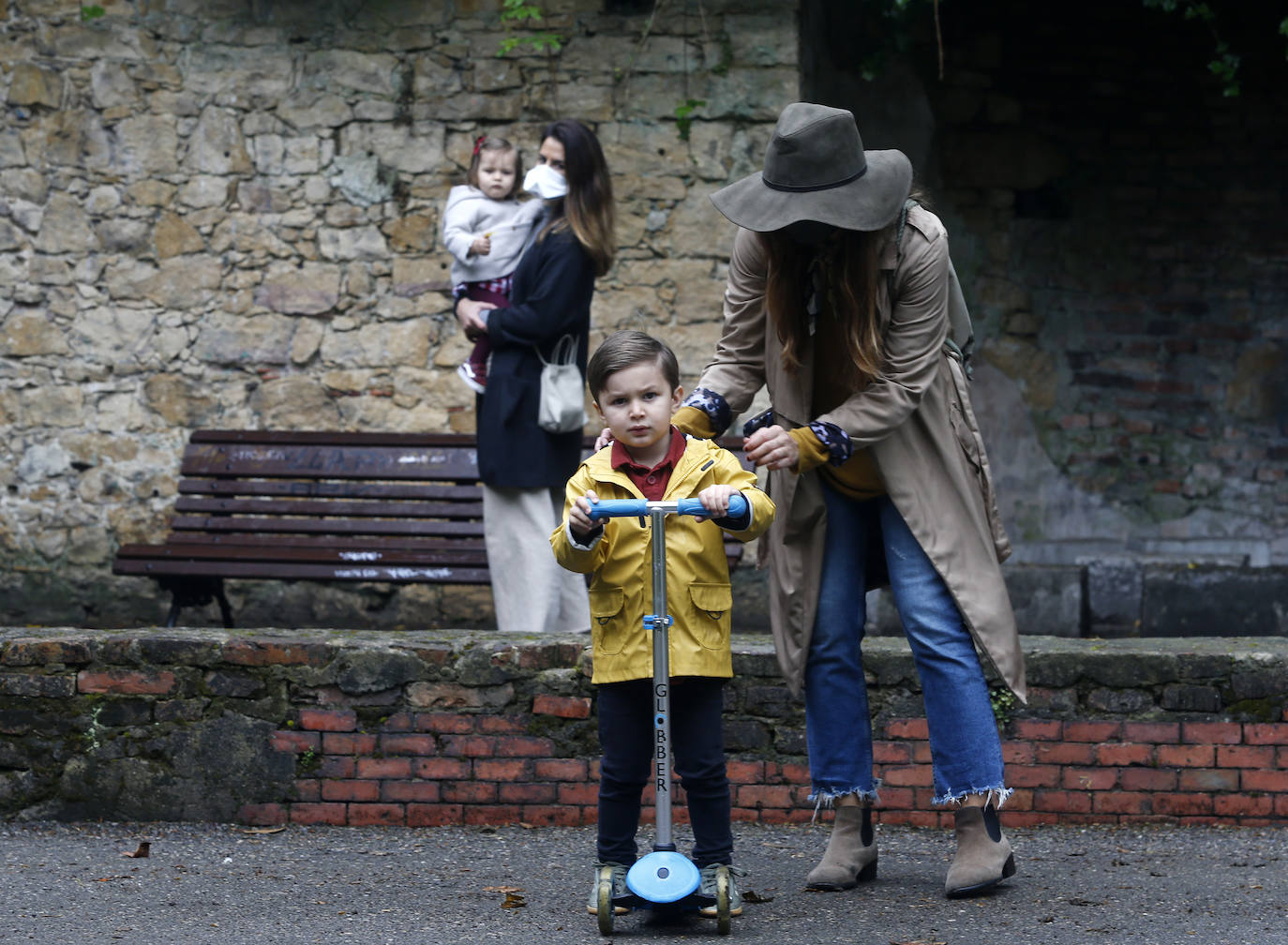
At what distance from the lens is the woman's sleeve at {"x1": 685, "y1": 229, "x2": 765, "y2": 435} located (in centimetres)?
333

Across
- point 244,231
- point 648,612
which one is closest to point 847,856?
point 648,612

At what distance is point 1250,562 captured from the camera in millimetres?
7629

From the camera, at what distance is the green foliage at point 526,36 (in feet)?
21.2

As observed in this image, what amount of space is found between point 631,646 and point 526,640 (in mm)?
1037

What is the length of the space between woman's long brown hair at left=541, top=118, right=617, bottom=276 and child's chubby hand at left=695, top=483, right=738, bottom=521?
2.01 metres

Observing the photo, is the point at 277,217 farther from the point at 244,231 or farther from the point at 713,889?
the point at 713,889

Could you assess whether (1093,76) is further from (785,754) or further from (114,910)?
(114,910)

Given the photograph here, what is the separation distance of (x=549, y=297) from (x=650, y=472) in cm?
169

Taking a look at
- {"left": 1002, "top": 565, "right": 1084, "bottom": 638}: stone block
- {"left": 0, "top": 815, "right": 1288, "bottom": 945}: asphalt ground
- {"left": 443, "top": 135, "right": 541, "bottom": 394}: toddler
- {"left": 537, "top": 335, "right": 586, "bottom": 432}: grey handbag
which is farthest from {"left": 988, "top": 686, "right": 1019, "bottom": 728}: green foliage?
{"left": 1002, "top": 565, "right": 1084, "bottom": 638}: stone block

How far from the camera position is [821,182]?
120 inches

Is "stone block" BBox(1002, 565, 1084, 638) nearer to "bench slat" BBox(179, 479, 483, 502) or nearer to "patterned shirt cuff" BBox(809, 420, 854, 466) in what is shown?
"bench slat" BBox(179, 479, 483, 502)

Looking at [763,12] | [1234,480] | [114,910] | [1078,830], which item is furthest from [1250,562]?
[114,910]

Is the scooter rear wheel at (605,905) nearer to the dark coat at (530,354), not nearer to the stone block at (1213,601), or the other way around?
the dark coat at (530,354)

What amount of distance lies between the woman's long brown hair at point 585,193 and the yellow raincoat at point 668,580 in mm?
1770
